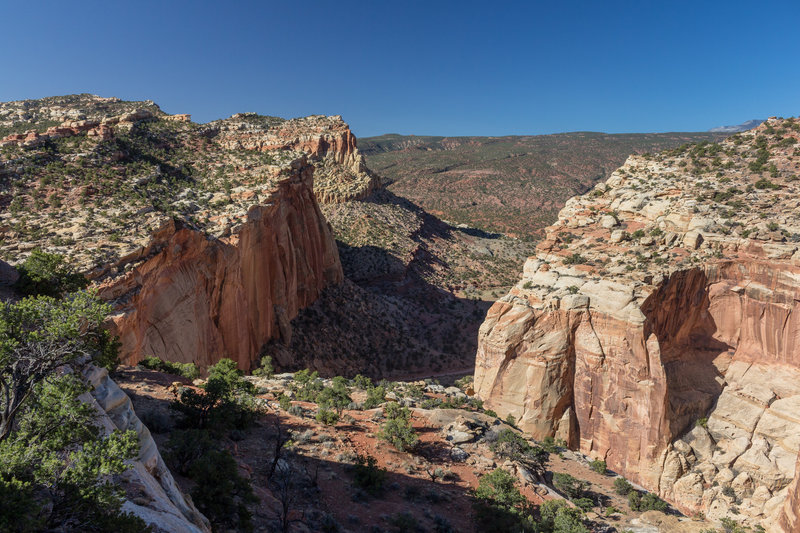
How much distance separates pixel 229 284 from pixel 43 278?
1360 centimetres

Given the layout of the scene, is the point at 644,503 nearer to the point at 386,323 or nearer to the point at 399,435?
the point at 399,435

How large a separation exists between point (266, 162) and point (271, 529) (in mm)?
34258

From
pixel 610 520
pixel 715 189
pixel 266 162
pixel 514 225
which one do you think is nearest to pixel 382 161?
pixel 514 225

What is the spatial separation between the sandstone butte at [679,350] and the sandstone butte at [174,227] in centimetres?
1837

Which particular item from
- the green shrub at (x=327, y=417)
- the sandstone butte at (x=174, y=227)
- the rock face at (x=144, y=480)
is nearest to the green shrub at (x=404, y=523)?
the rock face at (x=144, y=480)

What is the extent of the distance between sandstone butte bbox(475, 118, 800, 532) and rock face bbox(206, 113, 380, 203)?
44.3m

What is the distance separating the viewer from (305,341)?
39.7 metres

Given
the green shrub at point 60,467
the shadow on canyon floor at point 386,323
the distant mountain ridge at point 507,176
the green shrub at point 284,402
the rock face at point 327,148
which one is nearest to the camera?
the green shrub at point 60,467

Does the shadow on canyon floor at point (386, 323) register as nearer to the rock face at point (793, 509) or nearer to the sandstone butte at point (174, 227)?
the sandstone butte at point (174, 227)

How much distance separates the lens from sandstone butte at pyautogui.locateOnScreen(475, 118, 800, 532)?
77.7 ft

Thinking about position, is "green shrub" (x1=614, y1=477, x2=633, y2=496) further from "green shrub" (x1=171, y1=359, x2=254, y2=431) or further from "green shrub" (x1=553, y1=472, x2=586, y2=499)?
"green shrub" (x1=171, y1=359, x2=254, y2=431)

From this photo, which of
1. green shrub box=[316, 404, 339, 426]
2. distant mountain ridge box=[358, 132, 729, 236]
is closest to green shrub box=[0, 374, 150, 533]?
green shrub box=[316, 404, 339, 426]

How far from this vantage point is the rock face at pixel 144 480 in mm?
8002

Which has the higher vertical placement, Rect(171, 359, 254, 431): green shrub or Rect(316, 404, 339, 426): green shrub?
Rect(171, 359, 254, 431): green shrub
